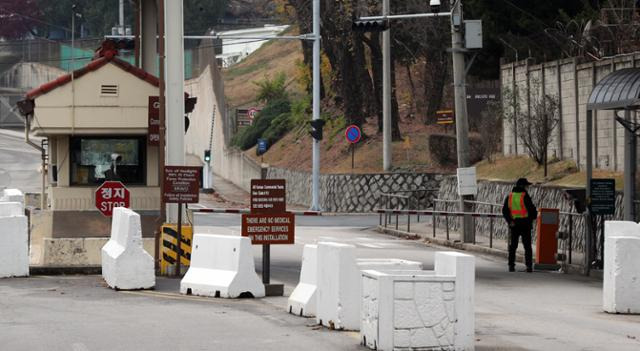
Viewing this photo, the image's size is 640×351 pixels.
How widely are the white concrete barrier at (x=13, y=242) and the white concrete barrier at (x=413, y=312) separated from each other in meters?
10.0

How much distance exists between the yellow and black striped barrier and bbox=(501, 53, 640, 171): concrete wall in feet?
41.5

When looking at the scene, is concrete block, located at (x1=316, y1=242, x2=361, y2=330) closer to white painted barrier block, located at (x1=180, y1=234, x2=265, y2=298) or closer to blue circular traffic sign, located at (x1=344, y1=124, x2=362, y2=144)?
white painted barrier block, located at (x1=180, y1=234, x2=265, y2=298)

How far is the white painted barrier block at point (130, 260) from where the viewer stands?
18922 mm

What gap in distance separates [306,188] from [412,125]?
5351 mm

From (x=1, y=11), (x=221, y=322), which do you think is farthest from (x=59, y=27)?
(x=221, y=322)

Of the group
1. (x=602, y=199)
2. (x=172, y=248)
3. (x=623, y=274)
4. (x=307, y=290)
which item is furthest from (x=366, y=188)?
(x=307, y=290)

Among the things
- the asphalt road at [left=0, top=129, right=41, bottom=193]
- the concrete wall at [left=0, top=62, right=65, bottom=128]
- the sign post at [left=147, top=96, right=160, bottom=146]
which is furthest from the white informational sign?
the concrete wall at [left=0, top=62, right=65, bottom=128]

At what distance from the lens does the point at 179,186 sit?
2136 centimetres

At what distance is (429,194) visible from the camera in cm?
4981

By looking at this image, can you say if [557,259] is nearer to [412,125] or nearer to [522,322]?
[522,322]

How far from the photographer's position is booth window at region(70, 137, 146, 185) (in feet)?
77.5

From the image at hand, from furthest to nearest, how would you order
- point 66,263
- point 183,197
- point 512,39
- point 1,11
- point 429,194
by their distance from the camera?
1. point 1,11
2. point 429,194
3. point 512,39
4. point 66,263
5. point 183,197

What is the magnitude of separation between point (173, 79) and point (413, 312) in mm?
11105

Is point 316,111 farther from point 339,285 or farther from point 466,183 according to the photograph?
point 339,285
